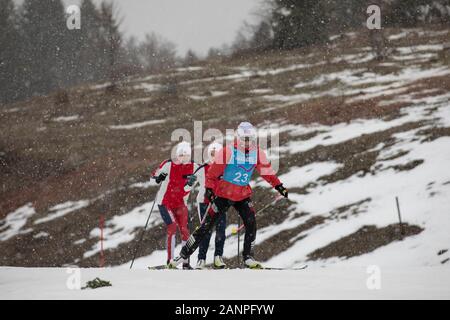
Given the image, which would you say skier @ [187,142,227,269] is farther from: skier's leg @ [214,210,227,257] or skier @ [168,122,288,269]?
skier @ [168,122,288,269]

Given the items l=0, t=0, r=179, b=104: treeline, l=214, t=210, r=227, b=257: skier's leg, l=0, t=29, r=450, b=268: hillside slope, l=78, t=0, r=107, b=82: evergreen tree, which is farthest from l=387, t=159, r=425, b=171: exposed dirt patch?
l=78, t=0, r=107, b=82: evergreen tree

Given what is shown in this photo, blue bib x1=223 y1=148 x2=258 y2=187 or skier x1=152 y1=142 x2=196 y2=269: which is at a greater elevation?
blue bib x1=223 y1=148 x2=258 y2=187

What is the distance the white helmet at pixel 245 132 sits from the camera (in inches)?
360

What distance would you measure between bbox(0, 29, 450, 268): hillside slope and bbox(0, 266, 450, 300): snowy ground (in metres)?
5.09

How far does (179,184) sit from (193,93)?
3025 centimetres

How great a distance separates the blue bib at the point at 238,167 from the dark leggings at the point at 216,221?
0.37 meters

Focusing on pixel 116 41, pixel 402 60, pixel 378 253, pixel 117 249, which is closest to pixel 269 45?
pixel 116 41

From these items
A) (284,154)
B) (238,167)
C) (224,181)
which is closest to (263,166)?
(238,167)

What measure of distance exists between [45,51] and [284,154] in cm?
5839

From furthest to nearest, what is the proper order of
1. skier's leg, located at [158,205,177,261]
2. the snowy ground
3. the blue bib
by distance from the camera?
skier's leg, located at [158,205,177,261], the blue bib, the snowy ground

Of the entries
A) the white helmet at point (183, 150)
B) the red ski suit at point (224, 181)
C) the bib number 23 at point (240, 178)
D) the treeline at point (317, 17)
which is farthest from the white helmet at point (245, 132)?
the treeline at point (317, 17)

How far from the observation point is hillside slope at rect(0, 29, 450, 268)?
1485 cm

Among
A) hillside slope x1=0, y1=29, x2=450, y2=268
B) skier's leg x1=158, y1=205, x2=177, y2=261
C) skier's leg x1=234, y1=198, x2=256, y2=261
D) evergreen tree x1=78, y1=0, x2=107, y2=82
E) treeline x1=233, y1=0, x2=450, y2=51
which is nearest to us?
skier's leg x1=234, y1=198, x2=256, y2=261
